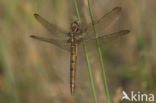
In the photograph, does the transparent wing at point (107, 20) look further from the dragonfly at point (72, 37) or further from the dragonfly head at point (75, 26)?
the dragonfly head at point (75, 26)

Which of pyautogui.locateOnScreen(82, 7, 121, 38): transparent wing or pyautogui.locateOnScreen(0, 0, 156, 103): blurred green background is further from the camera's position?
pyautogui.locateOnScreen(0, 0, 156, 103): blurred green background

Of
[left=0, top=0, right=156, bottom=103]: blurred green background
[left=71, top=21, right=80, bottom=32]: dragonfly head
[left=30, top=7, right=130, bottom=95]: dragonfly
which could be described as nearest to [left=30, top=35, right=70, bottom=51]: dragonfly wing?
[left=30, top=7, right=130, bottom=95]: dragonfly

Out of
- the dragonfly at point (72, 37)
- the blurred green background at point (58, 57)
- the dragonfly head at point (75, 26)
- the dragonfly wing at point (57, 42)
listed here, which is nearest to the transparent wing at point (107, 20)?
the dragonfly at point (72, 37)

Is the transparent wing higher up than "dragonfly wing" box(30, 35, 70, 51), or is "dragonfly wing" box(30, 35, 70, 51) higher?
the transparent wing

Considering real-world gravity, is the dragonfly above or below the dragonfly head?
below

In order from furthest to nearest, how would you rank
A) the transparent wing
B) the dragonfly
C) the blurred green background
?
1. the blurred green background
2. the dragonfly
3. the transparent wing

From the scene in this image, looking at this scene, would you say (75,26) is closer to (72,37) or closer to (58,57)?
(72,37)

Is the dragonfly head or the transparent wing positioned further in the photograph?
the dragonfly head

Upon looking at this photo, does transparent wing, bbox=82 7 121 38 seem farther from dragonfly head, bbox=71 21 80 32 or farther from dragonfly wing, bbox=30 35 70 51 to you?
dragonfly wing, bbox=30 35 70 51

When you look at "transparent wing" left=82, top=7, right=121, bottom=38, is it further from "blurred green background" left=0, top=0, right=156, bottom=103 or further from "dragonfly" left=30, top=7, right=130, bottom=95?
"blurred green background" left=0, top=0, right=156, bottom=103

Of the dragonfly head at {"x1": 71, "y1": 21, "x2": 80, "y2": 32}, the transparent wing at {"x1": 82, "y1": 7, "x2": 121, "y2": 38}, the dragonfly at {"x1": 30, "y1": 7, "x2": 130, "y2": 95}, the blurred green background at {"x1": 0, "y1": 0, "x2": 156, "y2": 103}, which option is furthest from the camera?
the blurred green background at {"x1": 0, "y1": 0, "x2": 156, "y2": 103}
